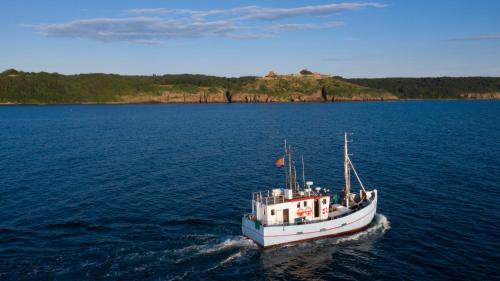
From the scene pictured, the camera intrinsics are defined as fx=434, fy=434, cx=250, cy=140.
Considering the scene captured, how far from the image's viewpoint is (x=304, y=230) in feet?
134

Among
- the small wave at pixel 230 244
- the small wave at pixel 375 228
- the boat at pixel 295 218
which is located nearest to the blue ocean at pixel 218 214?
the small wave at pixel 230 244

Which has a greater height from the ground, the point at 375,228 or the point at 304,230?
the point at 304,230

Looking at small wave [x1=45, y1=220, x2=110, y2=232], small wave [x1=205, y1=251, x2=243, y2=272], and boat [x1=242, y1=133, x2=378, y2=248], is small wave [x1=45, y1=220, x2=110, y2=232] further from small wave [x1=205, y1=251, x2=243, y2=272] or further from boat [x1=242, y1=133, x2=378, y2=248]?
boat [x1=242, y1=133, x2=378, y2=248]

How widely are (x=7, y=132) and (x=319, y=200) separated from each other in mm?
118947

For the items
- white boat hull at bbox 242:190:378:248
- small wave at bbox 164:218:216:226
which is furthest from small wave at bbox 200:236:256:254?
small wave at bbox 164:218:216:226

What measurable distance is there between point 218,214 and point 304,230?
10974 millimetres

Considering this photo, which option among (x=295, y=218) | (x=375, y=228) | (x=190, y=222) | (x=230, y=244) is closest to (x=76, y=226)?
(x=190, y=222)

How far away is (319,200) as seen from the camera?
42438 mm

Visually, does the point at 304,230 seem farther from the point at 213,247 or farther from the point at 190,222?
the point at 190,222

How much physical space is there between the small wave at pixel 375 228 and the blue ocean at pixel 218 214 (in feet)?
0.72

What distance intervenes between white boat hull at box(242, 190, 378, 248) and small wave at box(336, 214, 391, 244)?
573 millimetres

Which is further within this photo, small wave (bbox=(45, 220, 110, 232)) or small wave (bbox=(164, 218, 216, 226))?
small wave (bbox=(164, 218, 216, 226))

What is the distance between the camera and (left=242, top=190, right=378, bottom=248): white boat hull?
129 feet

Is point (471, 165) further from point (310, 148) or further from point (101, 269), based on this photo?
point (101, 269)
